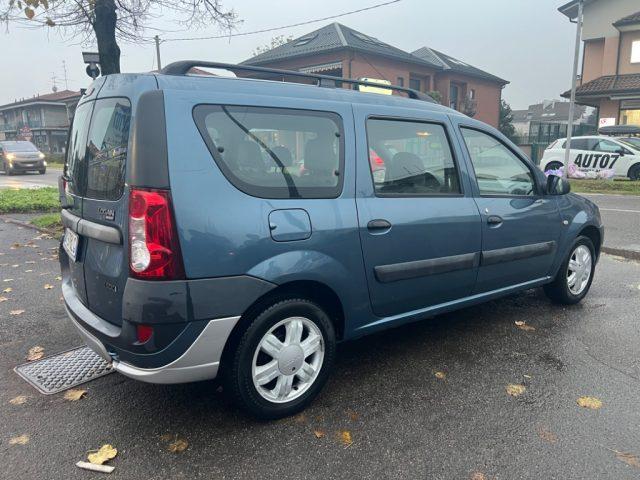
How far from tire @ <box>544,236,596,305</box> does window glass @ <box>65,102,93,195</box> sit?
3984 millimetres

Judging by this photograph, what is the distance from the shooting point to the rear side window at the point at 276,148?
8.59ft

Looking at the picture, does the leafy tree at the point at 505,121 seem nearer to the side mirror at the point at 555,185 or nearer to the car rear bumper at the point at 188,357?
the side mirror at the point at 555,185

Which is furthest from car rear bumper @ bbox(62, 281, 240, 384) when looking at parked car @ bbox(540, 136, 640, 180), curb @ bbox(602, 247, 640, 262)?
parked car @ bbox(540, 136, 640, 180)

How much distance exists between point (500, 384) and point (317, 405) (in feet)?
3.96

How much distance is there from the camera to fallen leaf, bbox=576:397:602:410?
10.0 ft

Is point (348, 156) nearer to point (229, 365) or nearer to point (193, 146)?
point (193, 146)

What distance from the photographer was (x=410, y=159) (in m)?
3.46

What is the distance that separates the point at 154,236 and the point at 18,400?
1.63m

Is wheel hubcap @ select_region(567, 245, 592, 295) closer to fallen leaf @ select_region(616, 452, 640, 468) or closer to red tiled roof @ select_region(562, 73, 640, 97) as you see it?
fallen leaf @ select_region(616, 452, 640, 468)

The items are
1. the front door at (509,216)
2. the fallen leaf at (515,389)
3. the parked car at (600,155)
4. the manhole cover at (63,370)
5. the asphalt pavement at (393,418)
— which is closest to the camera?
the asphalt pavement at (393,418)

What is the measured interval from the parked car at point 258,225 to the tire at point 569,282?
4.13 ft

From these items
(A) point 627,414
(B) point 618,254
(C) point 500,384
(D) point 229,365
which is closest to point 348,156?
(D) point 229,365

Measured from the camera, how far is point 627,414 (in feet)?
9.73

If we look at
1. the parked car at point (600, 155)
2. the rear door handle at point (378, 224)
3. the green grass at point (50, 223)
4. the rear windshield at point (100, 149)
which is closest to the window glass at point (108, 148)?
the rear windshield at point (100, 149)
